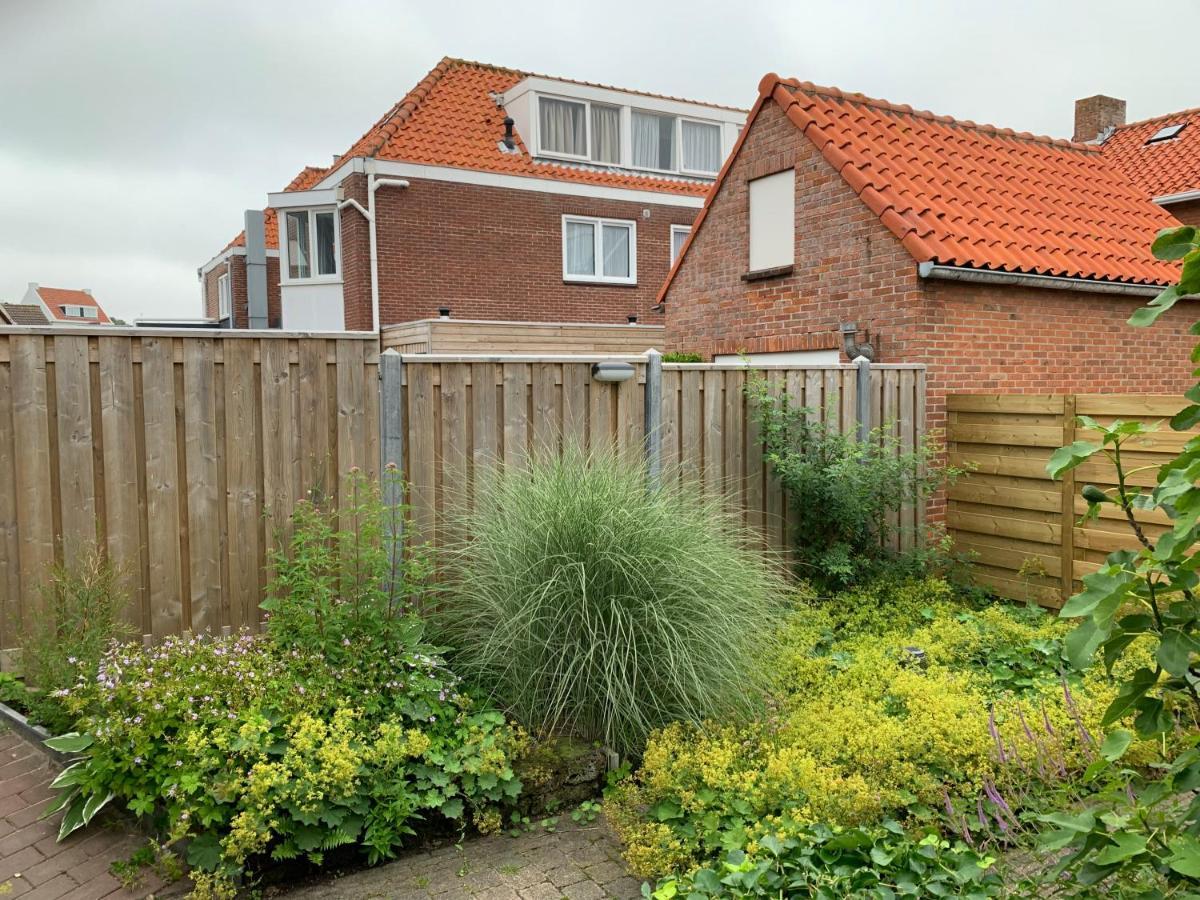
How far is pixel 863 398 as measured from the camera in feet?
24.5

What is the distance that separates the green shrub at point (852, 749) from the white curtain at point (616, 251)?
652 inches

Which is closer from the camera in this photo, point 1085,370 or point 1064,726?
point 1064,726

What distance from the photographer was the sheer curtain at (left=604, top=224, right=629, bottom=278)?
21.2 m

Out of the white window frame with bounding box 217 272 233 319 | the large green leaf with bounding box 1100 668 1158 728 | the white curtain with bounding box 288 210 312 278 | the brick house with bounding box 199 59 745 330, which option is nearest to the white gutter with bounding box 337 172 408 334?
the brick house with bounding box 199 59 745 330

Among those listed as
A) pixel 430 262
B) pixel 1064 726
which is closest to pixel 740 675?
pixel 1064 726

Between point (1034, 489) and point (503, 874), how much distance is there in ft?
17.7

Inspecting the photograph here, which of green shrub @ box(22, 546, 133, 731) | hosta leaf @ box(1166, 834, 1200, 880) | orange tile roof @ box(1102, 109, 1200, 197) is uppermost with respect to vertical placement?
orange tile roof @ box(1102, 109, 1200, 197)

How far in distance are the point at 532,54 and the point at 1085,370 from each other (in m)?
17.0

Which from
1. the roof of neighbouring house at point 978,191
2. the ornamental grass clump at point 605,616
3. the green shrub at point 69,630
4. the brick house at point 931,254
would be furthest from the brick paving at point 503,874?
the roof of neighbouring house at point 978,191

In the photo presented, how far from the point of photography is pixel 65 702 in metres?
4.00

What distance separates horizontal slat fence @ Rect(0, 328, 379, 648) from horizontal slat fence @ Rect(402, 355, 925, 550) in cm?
39

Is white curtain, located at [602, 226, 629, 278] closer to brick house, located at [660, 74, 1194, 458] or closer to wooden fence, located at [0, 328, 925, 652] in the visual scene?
brick house, located at [660, 74, 1194, 458]

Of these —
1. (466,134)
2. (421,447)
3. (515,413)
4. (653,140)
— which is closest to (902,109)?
(515,413)

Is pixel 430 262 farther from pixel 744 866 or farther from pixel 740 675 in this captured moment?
pixel 744 866
